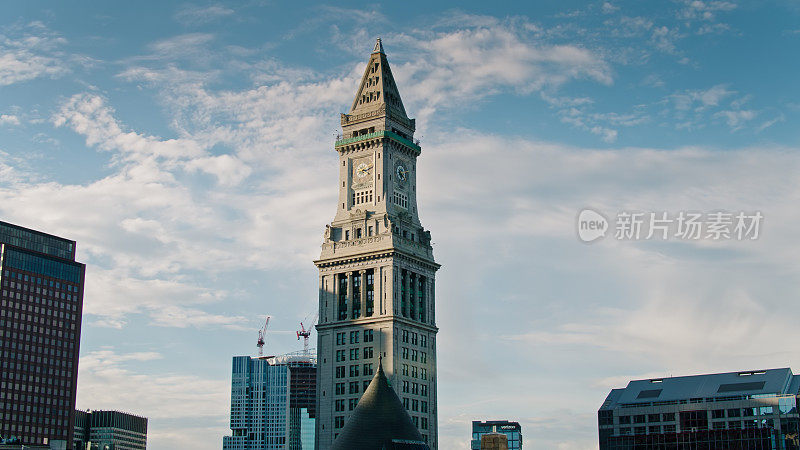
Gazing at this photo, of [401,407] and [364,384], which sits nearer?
[401,407]

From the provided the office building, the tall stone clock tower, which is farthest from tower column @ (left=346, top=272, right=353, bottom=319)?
the office building

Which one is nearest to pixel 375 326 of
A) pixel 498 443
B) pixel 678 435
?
pixel 498 443

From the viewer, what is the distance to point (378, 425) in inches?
6599

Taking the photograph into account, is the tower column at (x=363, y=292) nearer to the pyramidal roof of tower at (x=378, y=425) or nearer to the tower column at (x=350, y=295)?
the tower column at (x=350, y=295)

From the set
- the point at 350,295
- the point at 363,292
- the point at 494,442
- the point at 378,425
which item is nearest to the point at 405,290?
the point at 363,292

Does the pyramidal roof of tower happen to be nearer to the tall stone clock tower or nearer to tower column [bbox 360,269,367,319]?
the tall stone clock tower

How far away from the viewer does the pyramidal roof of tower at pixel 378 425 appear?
166 meters

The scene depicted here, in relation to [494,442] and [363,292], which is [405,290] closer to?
[363,292]

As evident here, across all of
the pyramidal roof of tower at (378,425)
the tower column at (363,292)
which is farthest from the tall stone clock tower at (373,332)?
the pyramidal roof of tower at (378,425)

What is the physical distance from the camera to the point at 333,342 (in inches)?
7751

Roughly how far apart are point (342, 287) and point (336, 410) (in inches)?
965

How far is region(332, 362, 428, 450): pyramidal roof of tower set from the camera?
544 ft

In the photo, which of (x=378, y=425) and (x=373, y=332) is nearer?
(x=378, y=425)

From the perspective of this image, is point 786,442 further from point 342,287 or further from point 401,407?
point 342,287
